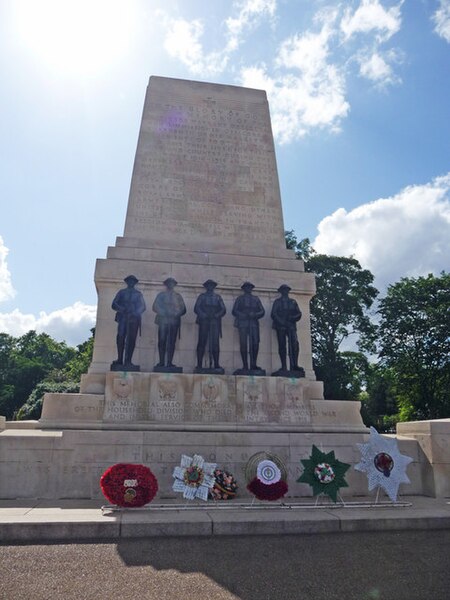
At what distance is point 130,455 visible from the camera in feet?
32.1

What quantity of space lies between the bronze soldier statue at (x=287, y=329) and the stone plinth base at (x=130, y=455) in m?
2.77

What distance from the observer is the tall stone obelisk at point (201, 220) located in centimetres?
1413

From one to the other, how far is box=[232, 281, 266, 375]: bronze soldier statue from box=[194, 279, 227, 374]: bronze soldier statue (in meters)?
0.52

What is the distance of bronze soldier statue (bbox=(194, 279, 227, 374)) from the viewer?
13008 millimetres

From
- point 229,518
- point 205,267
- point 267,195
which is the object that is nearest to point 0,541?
point 229,518

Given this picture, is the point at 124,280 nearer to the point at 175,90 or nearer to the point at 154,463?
the point at 154,463

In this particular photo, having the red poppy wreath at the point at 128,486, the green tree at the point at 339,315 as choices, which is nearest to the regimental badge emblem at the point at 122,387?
the red poppy wreath at the point at 128,486

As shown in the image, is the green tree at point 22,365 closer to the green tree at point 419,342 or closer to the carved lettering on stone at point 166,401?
the green tree at point 419,342

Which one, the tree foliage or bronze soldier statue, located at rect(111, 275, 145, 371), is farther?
the tree foliage

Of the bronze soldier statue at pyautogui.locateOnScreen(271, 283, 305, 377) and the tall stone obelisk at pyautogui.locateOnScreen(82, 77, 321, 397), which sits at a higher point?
the tall stone obelisk at pyautogui.locateOnScreen(82, 77, 321, 397)

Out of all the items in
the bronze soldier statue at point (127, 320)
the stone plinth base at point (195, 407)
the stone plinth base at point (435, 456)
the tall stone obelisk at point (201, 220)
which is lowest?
the stone plinth base at point (435, 456)

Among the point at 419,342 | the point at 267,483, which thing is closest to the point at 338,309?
the point at 419,342

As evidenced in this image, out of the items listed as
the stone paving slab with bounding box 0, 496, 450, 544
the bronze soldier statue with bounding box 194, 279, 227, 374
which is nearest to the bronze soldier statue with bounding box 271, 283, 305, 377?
the bronze soldier statue with bounding box 194, 279, 227, 374

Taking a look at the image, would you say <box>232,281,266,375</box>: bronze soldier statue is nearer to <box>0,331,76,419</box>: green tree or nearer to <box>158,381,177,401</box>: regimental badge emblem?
<box>158,381,177,401</box>: regimental badge emblem
